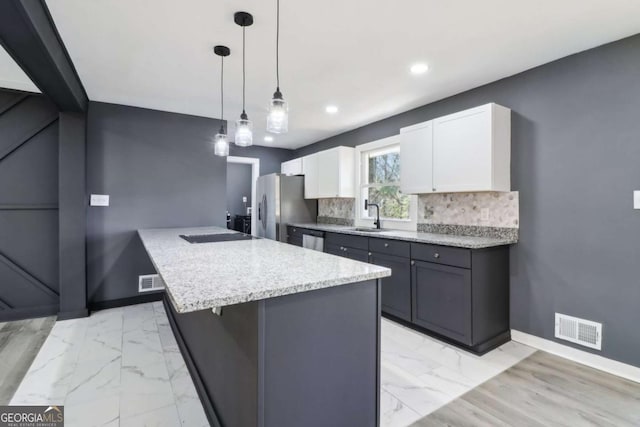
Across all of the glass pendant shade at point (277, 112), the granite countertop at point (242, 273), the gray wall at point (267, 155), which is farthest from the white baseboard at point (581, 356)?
the gray wall at point (267, 155)

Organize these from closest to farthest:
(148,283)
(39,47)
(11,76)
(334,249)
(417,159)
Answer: (39,47), (11,76), (417,159), (148,283), (334,249)

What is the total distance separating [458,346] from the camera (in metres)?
2.60

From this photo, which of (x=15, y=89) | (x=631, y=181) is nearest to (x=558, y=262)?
(x=631, y=181)

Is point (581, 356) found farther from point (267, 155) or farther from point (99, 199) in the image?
point (267, 155)

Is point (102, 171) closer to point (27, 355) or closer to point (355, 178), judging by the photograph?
Result: point (27, 355)

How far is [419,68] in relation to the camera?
2621 millimetres

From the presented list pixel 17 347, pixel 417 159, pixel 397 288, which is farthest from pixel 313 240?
pixel 17 347

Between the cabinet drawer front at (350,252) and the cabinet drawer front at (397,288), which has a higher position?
the cabinet drawer front at (350,252)

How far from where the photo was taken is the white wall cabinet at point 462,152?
2613 mm

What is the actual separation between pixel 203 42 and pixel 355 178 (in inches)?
110

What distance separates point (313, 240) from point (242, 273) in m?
2.93

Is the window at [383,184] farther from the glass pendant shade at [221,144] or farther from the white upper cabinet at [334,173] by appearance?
the glass pendant shade at [221,144]

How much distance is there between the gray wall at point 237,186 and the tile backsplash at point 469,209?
602 cm

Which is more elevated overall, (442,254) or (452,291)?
(442,254)
